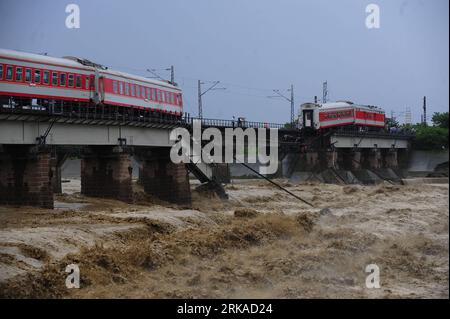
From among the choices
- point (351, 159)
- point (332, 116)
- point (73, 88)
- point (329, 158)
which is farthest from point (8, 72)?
point (351, 159)

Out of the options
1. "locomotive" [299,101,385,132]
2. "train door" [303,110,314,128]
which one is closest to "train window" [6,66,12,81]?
"locomotive" [299,101,385,132]

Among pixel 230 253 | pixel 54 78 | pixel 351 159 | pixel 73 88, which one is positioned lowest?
pixel 230 253

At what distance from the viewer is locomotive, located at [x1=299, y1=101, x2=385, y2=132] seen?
2694 inches

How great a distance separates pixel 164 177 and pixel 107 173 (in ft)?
21.7

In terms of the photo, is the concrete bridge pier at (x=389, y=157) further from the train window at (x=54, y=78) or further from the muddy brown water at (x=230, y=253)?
the train window at (x=54, y=78)

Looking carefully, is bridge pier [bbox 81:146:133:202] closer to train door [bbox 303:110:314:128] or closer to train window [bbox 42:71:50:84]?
train window [bbox 42:71:50:84]

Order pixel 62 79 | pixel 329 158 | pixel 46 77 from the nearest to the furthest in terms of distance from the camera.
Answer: pixel 46 77
pixel 62 79
pixel 329 158

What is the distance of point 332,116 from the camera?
69688 mm

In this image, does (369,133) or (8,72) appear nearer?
(8,72)

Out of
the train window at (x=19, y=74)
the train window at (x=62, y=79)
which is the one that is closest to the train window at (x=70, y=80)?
the train window at (x=62, y=79)

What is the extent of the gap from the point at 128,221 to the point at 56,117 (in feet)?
32.3

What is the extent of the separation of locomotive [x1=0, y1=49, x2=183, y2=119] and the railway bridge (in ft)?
3.14

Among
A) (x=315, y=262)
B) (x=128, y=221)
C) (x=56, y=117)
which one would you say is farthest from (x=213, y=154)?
(x=315, y=262)

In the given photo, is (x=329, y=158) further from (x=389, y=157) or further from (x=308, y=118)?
(x=389, y=157)
